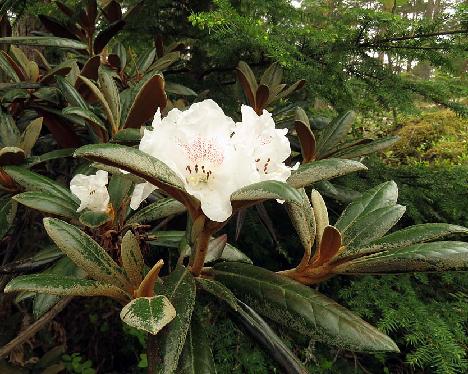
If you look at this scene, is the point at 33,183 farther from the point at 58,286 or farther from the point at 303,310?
the point at 303,310

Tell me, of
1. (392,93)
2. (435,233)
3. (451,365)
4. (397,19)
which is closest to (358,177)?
(392,93)

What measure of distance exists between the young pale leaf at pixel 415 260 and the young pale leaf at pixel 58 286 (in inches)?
16.4

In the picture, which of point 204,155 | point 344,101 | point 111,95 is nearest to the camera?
point 204,155

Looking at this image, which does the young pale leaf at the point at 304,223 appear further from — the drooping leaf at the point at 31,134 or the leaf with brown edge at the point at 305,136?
the drooping leaf at the point at 31,134

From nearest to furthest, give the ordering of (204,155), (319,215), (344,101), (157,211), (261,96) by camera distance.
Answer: (204,155) → (319,215) → (157,211) → (261,96) → (344,101)

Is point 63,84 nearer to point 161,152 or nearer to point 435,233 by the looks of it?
point 161,152

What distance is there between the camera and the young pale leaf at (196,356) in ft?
2.13

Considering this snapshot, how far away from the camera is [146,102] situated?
100cm

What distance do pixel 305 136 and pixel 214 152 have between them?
613mm

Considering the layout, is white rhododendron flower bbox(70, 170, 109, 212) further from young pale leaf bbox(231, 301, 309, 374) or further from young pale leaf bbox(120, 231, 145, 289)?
young pale leaf bbox(231, 301, 309, 374)

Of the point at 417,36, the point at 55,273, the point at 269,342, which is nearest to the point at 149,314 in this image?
the point at 269,342

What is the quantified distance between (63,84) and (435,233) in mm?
993

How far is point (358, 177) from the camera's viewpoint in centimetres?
167

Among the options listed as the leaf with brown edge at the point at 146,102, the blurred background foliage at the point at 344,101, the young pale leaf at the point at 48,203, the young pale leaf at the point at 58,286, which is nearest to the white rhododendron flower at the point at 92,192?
the young pale leaf at the point at 48,203
